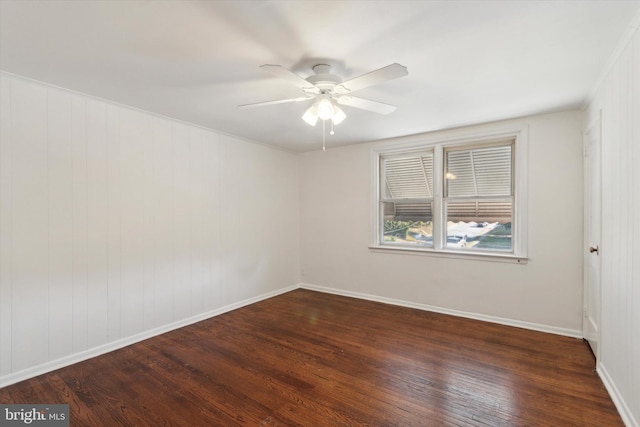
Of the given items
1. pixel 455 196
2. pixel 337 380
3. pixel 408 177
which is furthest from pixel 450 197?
pixel 337 380

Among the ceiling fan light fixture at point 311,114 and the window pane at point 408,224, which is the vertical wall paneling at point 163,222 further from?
the window pane at point 408,224

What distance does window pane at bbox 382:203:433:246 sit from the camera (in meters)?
4.16

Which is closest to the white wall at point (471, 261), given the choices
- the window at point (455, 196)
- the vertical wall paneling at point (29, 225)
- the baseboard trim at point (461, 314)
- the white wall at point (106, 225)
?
the baseboard trim at point (461, 314)

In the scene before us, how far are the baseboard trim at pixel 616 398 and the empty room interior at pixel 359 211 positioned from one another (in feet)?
0.11

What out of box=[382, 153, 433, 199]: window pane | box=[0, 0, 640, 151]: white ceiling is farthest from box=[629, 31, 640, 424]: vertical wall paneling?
box=[382, 153, 433, 199]: window pane

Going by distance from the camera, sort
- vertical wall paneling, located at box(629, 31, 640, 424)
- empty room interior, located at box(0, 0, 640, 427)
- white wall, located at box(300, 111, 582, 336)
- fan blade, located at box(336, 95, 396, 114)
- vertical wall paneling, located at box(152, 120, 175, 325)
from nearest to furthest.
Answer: vertical wall paneling, located at box(629, 31, 640, 424) < empty room interior, located at box(0, 0, 640, 427) < fan blade, located at box(336, 95, 396, 114) < white wall, located at box(300, 111, 582, 336) < vertical wall paneling, located at box(152, 120, 175, 325)

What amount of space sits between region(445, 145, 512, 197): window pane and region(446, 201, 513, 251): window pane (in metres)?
0.16

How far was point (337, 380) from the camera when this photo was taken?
233 centimetres

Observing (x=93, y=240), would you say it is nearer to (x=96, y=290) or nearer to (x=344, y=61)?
(x=96, y=290)

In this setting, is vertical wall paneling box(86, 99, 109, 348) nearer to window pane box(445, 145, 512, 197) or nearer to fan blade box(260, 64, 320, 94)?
fan blade box(260, 64, 320, 94)

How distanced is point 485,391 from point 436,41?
8.10 ft

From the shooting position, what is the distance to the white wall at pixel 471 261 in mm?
3133

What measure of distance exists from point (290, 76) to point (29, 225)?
244cm

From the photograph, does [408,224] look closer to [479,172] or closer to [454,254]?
[454,254]
